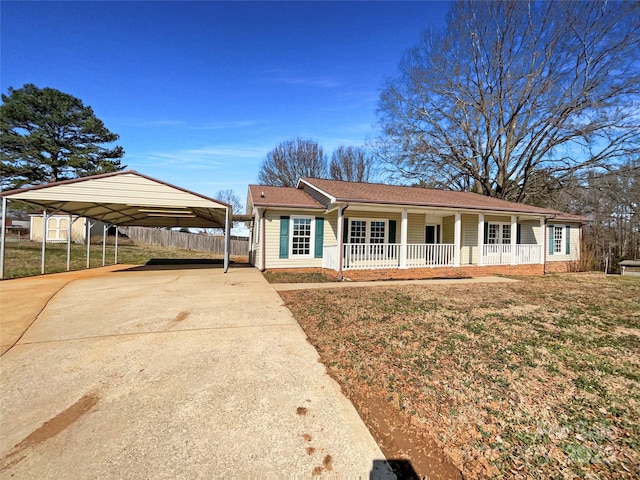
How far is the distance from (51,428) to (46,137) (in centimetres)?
3101

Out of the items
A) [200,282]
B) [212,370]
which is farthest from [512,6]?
[212,370]

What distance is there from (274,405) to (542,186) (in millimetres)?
26132

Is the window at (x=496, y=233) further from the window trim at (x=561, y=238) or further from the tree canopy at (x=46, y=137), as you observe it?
the tree canopy at (x=46, y=137)

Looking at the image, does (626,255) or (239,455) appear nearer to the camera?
(239,455)

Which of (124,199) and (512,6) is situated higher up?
(512,6)

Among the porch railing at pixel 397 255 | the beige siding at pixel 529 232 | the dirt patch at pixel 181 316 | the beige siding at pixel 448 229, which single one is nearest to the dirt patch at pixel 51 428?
the dirt patch at pixel 181 316

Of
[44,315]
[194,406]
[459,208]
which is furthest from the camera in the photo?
[459,208]

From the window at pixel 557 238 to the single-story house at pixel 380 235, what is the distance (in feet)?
13.0

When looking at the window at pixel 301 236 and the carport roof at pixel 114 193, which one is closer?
the carport roof at pixel 114 193

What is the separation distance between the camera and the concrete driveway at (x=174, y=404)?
2068 millimetres

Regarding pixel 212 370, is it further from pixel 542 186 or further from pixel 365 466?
pixel 542 186

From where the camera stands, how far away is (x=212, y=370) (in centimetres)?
349

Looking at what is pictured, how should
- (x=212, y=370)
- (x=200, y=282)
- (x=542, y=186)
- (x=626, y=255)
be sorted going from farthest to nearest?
(x=542, y=186) → (x=626, y=255) → (x=200, y=282) → (x=212, y=370)

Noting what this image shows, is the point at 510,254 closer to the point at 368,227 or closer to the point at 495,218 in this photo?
the point at 495,218
